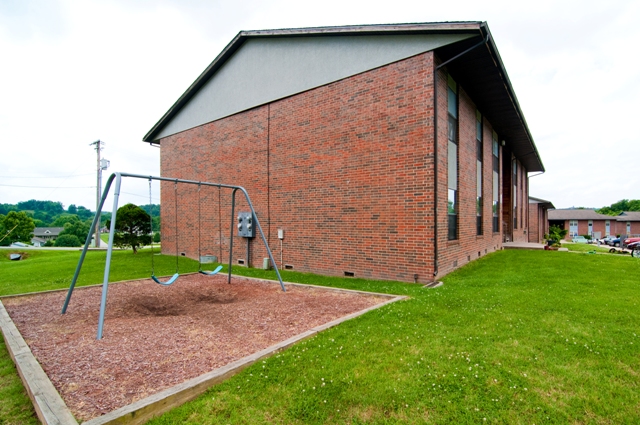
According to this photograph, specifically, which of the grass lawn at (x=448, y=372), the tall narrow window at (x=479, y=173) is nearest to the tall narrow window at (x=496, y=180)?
the tall narrow window at (x=479, y=173)

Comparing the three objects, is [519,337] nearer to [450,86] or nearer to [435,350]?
[435,350]

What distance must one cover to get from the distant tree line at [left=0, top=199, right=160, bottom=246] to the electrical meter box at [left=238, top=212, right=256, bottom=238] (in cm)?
290

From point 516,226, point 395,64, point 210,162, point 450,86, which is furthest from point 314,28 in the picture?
point 516,226

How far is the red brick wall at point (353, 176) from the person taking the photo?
25.2 feet

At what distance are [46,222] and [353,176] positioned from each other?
12123 centimetres

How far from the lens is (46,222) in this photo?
96250 millimetres

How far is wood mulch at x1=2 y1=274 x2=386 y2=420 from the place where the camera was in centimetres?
304

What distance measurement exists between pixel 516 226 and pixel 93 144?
33999 mm

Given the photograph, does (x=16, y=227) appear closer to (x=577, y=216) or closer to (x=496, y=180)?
(x=496, y=180)

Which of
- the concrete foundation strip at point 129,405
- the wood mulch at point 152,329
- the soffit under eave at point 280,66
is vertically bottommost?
the wood mulch at point 152,329

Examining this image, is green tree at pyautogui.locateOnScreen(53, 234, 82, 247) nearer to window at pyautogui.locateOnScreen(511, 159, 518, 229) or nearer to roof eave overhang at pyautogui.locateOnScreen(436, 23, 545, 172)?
window at pyautogui.locateOnScreen(511, 159, 518, 229)

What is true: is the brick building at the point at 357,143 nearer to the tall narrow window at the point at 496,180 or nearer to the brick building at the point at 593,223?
the tall narrow window at the point at 496,180

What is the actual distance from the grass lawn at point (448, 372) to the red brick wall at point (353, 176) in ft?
9.07

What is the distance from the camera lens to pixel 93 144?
27859 millimetres
